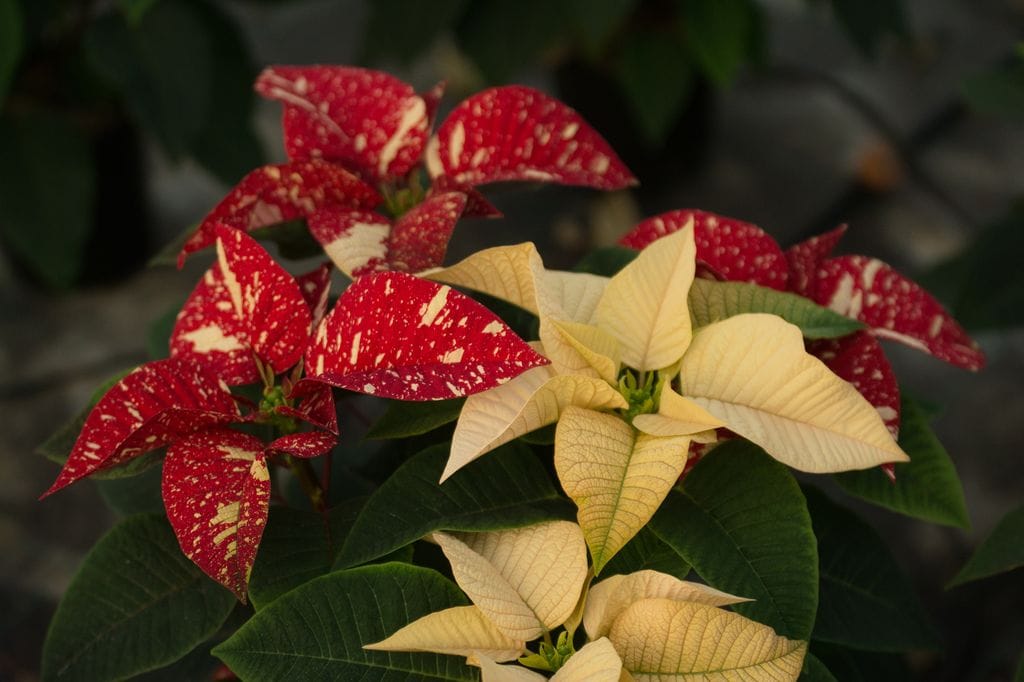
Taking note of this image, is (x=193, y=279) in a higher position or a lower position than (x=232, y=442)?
lower

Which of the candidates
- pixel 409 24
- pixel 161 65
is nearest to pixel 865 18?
pixel 409 24

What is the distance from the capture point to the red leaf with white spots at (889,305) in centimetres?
58

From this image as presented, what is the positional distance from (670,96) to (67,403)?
874mm

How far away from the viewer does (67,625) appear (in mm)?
550

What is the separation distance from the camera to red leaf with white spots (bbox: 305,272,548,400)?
49cm

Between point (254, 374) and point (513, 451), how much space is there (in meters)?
0.12

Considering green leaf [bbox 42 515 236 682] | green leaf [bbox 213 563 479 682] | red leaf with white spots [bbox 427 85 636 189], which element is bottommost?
green leaf [bbox 42 515 236 682]

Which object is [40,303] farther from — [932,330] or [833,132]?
[932,330]

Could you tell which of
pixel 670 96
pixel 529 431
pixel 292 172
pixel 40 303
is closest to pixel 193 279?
pixel 40 303

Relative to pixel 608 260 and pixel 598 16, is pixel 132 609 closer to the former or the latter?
pixel 608 260

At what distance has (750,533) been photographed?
52cm

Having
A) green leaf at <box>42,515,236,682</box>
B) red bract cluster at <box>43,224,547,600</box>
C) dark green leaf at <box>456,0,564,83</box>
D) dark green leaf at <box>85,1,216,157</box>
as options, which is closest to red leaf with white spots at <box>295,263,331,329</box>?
red bract cluster at <box>43,224,547,600</box>

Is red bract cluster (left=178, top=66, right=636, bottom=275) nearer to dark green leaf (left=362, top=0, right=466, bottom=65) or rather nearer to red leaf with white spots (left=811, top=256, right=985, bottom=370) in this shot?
red leaf with white spots (left=811, top=256, right=985, bottom=370)

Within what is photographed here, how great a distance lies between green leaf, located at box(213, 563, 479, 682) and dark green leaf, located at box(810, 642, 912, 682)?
0.71 ft
